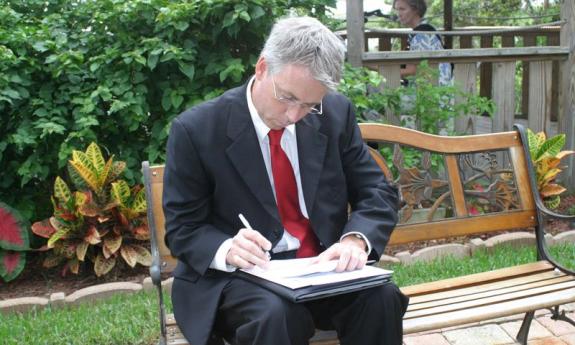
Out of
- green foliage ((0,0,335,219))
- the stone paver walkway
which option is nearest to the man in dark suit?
the stone paver walkway

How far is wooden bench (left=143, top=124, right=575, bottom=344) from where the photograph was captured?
9.17 ft

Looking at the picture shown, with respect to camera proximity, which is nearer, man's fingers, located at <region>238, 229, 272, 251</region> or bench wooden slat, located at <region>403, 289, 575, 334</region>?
man's fingers, located at <region>238, 229, 272, 251</region>

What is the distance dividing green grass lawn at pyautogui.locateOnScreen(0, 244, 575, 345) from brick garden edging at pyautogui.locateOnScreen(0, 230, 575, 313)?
4 cm

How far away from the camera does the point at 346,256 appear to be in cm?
254

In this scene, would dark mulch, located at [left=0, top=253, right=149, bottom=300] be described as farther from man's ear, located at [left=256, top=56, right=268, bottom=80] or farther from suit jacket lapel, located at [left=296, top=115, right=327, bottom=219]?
man's ear, located at [left=256, top=56, right=268, bottom=80]

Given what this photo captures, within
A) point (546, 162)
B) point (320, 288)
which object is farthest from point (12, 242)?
point (546, 162)

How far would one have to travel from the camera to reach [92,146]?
4.21 meters

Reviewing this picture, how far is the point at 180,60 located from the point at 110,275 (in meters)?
1.32

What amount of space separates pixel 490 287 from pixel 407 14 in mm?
4153

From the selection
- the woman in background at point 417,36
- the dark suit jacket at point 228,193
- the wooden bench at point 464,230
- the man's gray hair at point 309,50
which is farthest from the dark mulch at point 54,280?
the woman in background at point 417,36

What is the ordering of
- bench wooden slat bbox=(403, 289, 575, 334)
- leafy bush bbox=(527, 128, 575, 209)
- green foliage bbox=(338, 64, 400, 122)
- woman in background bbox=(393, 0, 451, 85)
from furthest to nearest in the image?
1. woman in background bbox=(393, 0, 451, 85)
2. leafy bush bbox=(527, 128, 575, 209)
3. green foliage bbox=(338, 64, 400, 122)
4. bench wooden slat bbox=(403, 289, 575, 334)

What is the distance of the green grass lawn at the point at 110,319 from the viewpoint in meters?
3.52

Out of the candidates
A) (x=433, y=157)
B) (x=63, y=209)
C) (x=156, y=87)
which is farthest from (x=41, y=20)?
(x=433, y=157)

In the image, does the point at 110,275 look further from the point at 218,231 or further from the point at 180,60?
the point at 218,231
